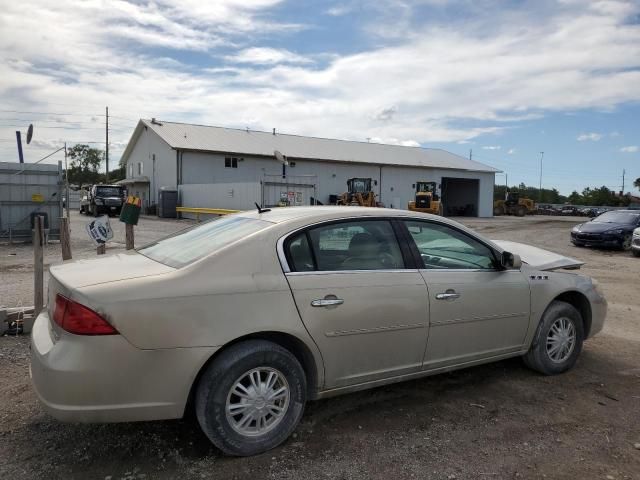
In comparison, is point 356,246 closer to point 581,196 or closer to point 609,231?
point 609,231

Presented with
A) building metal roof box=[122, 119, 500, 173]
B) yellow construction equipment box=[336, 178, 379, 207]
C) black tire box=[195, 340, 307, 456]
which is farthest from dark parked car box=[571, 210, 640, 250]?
building metal roof box=[122, 119, 500, 173]

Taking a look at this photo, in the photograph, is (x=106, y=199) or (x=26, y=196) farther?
(x=106, y=199)

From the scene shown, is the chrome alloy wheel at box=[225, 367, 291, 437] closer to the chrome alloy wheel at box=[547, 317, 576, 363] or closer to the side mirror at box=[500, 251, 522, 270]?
the side mirror at box=[500, 251, 522, 270]

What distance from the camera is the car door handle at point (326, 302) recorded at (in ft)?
11.0

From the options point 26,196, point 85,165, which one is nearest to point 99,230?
point 26,196

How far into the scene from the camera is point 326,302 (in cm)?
340

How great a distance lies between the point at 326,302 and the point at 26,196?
14.5 meters

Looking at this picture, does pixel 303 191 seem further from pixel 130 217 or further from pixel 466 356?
pixel 466 356

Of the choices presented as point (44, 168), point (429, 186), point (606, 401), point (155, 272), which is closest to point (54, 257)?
point (44, 168)

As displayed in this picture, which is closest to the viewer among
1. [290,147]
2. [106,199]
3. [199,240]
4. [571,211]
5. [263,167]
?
[199,240]

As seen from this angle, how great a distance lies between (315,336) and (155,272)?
1078mm

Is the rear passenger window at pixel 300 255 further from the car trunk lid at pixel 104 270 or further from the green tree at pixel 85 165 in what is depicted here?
the green tree at pixel 85 165

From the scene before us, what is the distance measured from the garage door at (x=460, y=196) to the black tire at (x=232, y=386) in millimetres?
47965

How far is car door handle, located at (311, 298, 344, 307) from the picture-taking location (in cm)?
337
